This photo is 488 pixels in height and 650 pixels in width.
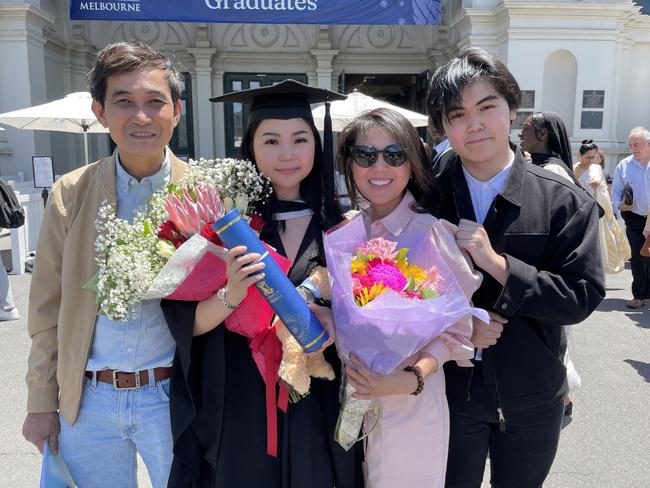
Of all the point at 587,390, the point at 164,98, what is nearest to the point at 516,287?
the point at 164,98

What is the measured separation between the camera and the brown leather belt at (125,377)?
1992 mm

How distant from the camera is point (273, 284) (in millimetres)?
1689

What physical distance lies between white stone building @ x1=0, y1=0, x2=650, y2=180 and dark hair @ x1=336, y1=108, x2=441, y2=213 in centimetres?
1043

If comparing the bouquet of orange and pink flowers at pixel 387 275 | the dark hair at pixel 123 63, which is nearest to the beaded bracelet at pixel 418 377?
the bouquet of orange and pink flowers at pixel 387 275

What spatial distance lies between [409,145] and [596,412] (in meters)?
3.16

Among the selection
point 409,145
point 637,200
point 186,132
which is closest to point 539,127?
point 409,145

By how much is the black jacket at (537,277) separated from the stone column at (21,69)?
490 inches

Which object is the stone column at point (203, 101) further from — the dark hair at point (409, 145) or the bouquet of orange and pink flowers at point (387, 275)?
the bouquet of orange and pink flowers at point (387, 275)

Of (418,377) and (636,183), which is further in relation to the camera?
(636,183)

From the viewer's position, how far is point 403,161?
200cm

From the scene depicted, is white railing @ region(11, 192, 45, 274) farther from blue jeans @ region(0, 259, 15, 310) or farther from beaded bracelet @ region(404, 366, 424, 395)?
beaded bracelet @ region(404, 366, 424, 395)

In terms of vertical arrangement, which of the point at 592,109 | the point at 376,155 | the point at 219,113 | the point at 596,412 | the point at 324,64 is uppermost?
the point at 324,64

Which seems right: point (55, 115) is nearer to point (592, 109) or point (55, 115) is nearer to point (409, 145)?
point (409, 145)

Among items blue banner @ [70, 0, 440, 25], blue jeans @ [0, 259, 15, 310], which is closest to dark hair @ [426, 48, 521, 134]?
blue jeans @ [0, 259, 15, 310]
